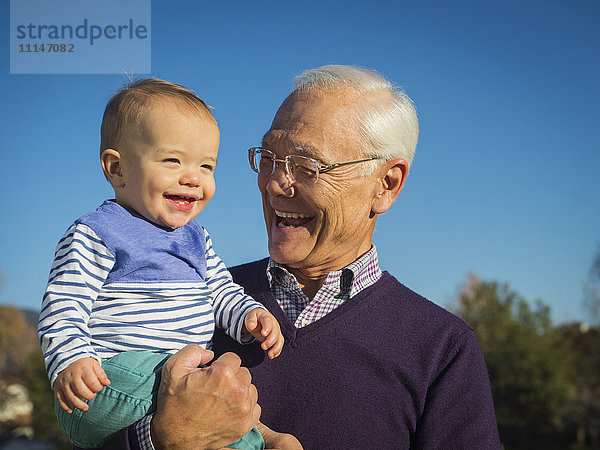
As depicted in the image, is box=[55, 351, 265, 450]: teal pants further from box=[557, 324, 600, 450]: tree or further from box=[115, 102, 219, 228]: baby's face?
box=[557, 324, 600, 450]: tree

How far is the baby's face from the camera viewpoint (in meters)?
2.69

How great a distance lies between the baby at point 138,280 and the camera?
→ 7.89 ft

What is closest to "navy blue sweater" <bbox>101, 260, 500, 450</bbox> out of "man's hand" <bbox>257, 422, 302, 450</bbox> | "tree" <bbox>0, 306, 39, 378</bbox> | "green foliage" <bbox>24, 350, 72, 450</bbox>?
"man's hand" <bbox>257, 422, 302, 450</bbox>

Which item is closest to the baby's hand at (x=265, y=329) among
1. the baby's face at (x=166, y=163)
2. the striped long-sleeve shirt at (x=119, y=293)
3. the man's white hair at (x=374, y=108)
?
the striped long-sleeve shirt at (x=119, y=293)

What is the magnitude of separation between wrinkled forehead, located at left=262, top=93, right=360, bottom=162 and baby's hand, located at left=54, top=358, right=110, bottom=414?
1.57 m

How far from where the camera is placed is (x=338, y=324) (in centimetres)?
321

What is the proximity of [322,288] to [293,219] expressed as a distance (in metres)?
0.42

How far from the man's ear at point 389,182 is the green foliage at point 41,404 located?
137 ft

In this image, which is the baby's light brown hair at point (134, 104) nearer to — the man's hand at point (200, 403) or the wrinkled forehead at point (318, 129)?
the wrinkled forehead at point (318, 129)

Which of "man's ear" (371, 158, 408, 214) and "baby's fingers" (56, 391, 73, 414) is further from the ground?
"man's ear" (371, 158, 408, 214)

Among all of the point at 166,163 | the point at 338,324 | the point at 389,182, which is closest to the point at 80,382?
→ the point at 166,163

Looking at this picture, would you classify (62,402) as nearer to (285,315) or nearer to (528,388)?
(285,315)

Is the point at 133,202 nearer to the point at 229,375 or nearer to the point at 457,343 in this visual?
the point at 229,375

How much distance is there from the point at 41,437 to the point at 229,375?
162 ft
